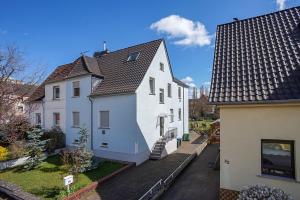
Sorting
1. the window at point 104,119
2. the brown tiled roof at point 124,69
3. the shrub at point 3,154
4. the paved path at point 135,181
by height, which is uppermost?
the brown tiled roof at point 124,69

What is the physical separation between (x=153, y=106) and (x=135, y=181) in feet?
25.7

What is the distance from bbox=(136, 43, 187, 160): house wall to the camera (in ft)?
56.6

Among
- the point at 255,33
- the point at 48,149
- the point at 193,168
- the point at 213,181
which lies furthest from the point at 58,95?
the point at 255,33

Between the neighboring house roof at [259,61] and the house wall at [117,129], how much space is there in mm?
8355

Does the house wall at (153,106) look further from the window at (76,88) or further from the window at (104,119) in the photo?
the window at (76,88)

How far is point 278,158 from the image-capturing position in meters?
7.59

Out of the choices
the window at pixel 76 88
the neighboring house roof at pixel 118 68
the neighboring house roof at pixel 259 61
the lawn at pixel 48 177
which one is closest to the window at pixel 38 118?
the neighboring house roof at pixel 118 68

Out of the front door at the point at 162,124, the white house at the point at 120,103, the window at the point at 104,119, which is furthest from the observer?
the front door at the point at 162,124

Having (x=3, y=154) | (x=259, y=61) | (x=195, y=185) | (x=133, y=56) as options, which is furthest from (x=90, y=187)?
(x=133, y=56)

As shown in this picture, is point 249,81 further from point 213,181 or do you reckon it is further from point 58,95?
point 58,95

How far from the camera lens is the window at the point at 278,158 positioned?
24.3 ft

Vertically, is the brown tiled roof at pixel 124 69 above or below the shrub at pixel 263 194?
above

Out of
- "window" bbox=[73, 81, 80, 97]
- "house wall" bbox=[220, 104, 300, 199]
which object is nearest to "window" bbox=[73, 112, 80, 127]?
"window" bbox=[73, 81, 80, 97]

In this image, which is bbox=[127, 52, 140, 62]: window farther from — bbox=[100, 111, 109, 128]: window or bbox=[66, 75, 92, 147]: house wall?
bbox=[100, 111, 109, 128]: window
